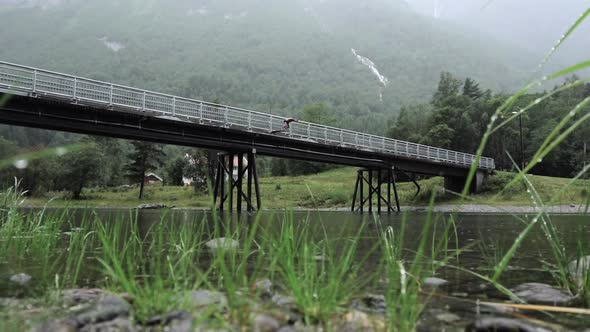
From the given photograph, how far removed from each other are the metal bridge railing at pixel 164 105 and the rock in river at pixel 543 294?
12.1 m

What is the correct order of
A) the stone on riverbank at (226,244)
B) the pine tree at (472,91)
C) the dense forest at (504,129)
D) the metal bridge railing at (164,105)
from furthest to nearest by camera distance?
1. the pine tree at (472,91)
2. the dense forest at (504,129)
3. the metal bridge railing at (164,105)
4. the stone on riverbank at (226,244)

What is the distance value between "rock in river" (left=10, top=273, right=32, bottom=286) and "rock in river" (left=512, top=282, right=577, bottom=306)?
4.34 meters

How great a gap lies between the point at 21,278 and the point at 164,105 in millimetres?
20721

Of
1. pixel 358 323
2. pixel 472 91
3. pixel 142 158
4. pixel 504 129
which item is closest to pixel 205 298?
pixel 358 323

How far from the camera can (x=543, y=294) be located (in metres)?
3.54

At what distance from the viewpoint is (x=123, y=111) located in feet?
70.8

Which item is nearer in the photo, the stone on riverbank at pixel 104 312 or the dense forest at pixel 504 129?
the stone on riverbank at pixel 104 312

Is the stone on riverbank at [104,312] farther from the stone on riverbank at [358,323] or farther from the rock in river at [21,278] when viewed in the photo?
the rock in river at [21,278]

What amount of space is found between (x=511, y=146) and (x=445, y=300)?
80.4 meters

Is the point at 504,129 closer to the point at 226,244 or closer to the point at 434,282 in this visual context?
the point at 226,244

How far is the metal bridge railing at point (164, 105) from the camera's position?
62.1 feet

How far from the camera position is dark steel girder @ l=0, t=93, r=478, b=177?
19.5 m

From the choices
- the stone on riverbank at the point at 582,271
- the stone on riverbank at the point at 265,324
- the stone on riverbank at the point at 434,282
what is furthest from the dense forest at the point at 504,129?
the stone on riverbank at the point at 265,324

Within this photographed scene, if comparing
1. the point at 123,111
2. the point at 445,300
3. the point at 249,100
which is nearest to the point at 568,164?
the point at 123,111
